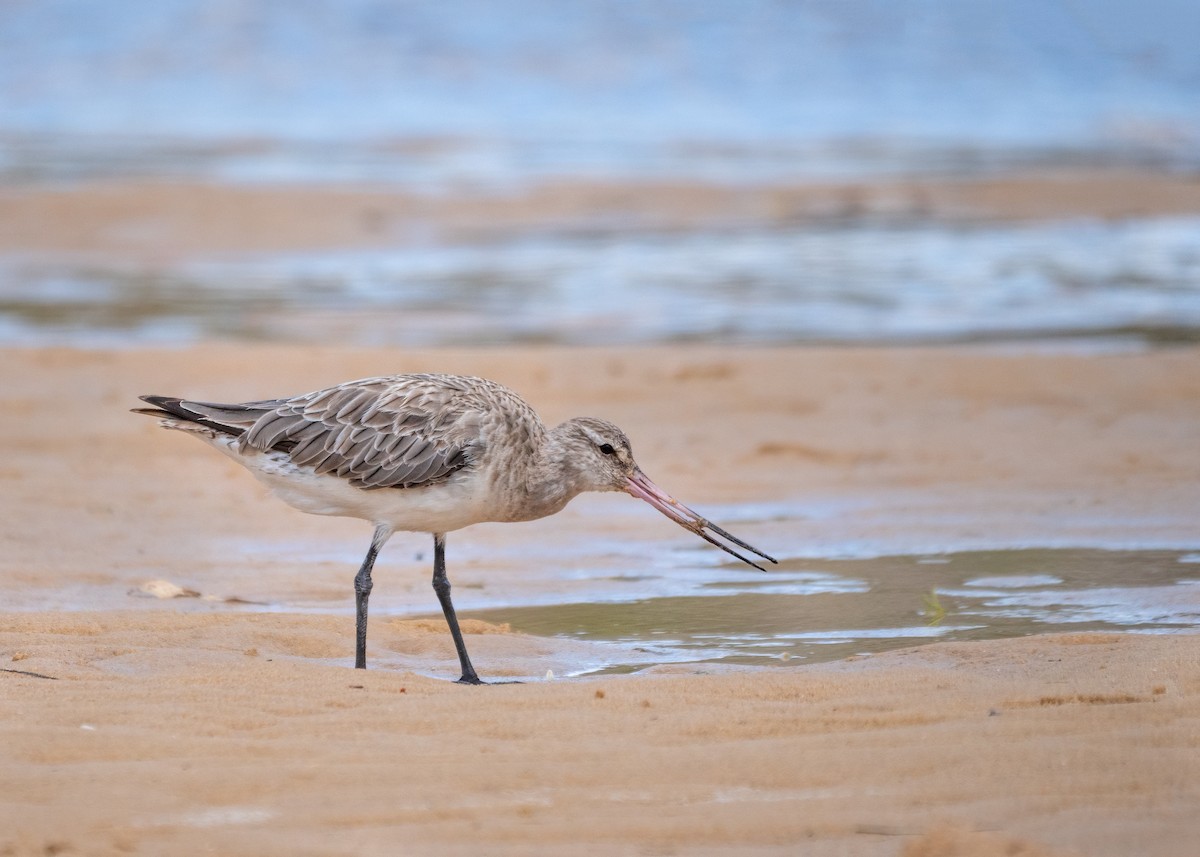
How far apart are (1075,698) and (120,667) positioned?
3.62 m

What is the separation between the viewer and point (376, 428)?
294 inches

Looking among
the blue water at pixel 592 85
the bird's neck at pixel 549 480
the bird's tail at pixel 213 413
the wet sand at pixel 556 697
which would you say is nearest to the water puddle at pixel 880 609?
the wet sand at pixel 556 697

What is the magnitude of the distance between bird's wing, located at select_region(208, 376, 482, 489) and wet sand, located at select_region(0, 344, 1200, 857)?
78cm

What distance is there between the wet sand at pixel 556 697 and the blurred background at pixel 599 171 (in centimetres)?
530

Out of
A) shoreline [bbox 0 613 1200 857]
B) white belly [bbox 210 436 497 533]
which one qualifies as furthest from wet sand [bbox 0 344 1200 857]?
white belly [bbox 210 436 497 533]

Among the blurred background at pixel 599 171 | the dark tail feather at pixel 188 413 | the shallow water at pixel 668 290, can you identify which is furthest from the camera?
the blurred background at pixel 599 171

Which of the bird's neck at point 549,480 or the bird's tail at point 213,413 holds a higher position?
the bird's tail at point 213,413

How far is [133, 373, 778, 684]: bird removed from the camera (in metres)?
7.31

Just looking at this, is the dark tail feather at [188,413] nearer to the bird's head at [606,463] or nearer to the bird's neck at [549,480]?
the bird's neck at [549,480]

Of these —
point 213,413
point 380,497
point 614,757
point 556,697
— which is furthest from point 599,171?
point 614,757

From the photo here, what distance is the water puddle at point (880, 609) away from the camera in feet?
24.7

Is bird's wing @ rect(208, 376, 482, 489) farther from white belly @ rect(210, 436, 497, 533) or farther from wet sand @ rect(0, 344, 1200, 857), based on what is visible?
wet sand @ rect(0, 344, 1200, 857)

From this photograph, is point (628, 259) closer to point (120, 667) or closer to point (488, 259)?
point (488, 259)

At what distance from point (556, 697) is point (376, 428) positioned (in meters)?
1.86
